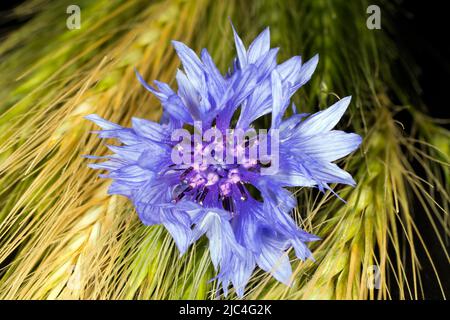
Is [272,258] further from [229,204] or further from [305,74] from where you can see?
[305,74]

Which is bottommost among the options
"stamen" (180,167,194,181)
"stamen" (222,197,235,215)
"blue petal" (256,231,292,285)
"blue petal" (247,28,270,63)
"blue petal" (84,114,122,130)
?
"blue petal" (256,231,292,285)

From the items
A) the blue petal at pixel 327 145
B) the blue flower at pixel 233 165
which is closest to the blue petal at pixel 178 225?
the blue flower at pixel 233 165

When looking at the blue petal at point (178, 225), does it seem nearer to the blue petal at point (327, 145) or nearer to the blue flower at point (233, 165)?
the blue flower at point (233, 165)

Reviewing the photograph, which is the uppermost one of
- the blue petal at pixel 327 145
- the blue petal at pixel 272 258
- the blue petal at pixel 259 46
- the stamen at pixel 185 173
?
the blue petal at pixel 259 46

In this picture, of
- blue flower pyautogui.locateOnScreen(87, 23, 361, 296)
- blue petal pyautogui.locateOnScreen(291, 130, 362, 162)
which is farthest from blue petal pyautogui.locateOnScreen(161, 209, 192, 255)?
blue petal pyautogui.locateOnScreen(291, 130, 362, 162)

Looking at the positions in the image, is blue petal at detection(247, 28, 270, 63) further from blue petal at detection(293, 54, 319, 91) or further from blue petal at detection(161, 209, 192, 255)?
blue petal at detection(161, 209, 192, 255)

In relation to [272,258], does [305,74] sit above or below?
above

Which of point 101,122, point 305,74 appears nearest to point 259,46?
point 305,74
